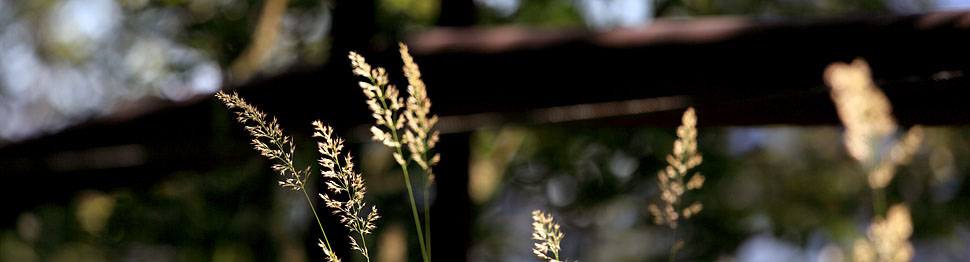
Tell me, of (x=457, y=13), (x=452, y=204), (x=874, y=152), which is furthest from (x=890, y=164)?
(x=457, y=13)

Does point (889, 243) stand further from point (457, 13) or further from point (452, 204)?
point (457, 13)

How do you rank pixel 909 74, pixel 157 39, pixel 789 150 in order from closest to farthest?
pixel 909 74 → pixel 157 39 → pixel 789 150


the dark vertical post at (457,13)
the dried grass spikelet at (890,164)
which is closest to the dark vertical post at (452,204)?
the dark vertical post at (457,13)

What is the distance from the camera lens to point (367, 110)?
3.37 feet

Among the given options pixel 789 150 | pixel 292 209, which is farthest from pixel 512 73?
pixel 789 150

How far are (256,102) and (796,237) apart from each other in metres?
3.02

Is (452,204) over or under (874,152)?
over

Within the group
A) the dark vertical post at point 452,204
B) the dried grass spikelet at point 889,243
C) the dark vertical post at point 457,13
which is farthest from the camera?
the dark vertical post at point 457,13

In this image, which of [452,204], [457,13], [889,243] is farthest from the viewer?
[457,13]

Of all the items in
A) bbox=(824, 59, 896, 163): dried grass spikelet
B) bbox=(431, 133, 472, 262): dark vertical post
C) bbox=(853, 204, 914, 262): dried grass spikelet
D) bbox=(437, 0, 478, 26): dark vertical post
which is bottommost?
bbox=(853, 204, 914, 262): dried grass spikelet

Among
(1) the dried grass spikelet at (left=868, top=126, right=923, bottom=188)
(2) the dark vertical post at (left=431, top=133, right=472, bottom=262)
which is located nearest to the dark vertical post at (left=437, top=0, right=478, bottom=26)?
Result: (2) the dark vertical post at (left=431, top=133, right=472, bottom=262)

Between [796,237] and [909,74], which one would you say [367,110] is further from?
[796,237]

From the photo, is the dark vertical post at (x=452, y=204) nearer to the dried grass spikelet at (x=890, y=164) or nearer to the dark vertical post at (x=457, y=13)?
the dark vertical post at (x=457, y=13)

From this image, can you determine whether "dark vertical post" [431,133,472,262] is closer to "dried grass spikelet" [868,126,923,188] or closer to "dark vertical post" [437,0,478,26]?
"dark vertical post" [437,0,478,26]
